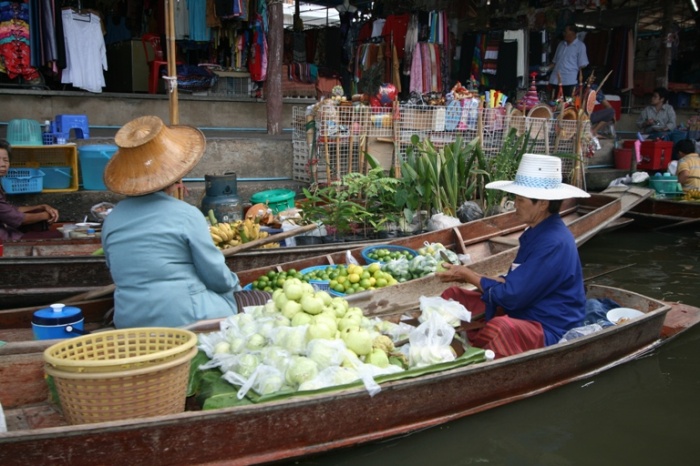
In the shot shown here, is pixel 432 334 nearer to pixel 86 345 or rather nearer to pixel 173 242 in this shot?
pixel 173 242

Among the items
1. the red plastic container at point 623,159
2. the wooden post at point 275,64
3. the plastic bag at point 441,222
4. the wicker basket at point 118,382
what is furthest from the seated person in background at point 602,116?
the wicker basket at point 118,382

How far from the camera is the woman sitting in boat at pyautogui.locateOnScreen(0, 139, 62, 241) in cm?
528

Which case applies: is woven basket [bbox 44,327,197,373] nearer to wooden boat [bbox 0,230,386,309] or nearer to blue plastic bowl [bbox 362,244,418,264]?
wooden boat [bbox 0,230,386,309]

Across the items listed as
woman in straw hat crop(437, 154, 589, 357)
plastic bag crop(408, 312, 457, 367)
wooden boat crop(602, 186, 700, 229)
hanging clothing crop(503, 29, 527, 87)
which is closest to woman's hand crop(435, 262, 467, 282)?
woman in straw hat crop(437, 154, 589, 357)

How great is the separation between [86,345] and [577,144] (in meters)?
7.64

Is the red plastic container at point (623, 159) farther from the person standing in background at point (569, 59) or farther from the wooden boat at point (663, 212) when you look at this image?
the wooden boat at point (663, 212)

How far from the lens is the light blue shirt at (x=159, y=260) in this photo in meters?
3.25

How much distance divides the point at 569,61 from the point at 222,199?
7970mm

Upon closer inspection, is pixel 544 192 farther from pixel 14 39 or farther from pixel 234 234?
pixel 14 39

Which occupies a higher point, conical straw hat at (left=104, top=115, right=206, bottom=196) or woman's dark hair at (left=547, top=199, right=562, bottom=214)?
conical straw hat at (left=104, top=115, right=206, bottom=196)

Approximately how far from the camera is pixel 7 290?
14.7 feet

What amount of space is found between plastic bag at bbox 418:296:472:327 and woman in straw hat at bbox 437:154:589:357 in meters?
0.14

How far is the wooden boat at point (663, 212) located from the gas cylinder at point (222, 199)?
496cm

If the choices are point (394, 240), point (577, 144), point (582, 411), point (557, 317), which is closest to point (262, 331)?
point (557, 317)
